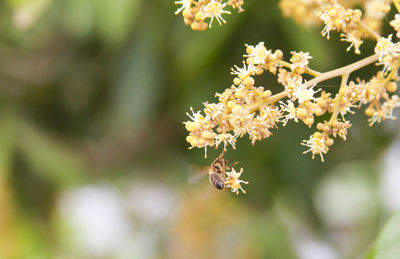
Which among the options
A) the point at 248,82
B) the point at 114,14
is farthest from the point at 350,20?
the point at 114,14

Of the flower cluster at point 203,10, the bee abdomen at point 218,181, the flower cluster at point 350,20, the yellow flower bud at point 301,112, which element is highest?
the flower cluster at point 203,10

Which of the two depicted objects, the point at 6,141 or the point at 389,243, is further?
the point at 6,141

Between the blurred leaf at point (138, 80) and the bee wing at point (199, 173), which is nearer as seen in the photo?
the bee wing at point (199, 173)

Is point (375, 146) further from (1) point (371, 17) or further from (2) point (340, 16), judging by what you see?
(2) point (340, 16)

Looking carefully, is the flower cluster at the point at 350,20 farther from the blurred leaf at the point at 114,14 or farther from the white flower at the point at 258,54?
the blurred leaf at the point at 114,14

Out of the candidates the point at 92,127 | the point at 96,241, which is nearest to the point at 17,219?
the point at 92,127

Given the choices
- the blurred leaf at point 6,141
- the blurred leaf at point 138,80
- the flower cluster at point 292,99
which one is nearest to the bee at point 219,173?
the flower cluster at point 292,99

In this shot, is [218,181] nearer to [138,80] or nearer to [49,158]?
[138,80]
